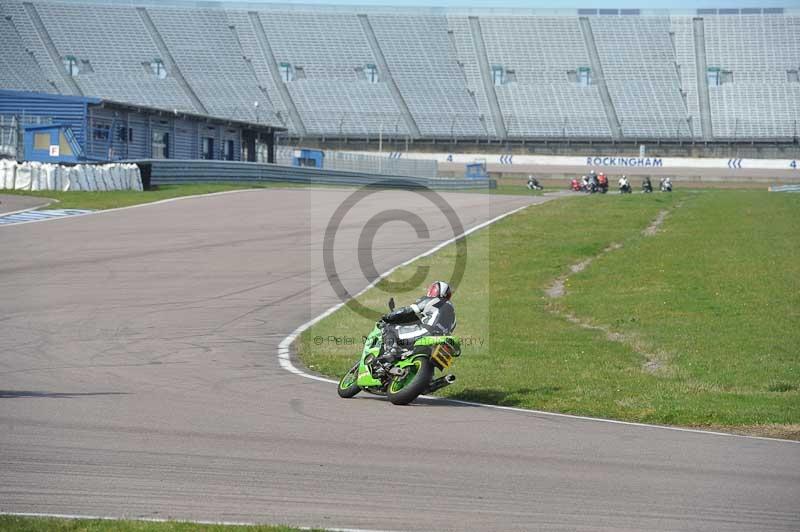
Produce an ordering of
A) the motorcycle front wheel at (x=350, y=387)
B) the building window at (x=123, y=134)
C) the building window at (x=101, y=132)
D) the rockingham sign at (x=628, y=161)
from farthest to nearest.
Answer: the rockingham sign at (x=628, y=161)
the building window at (x=123, y=134)
the building window at (x=101, y=132)
the motorcycle front wheel at (x=350, y=387)

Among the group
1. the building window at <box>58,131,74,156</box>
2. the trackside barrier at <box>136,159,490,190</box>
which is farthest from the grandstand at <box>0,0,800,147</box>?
the building window at <box>58,131,74,156</box>

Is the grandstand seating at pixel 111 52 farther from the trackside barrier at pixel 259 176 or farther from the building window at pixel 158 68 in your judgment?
the trackside barrier at pixel 259 176

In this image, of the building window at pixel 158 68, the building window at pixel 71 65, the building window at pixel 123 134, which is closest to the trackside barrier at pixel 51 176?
the building window at pixel 123 134

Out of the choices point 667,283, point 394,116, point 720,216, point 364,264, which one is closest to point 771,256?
point 667,283

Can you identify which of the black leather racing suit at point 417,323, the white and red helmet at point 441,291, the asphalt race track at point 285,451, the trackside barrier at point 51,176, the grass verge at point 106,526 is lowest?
the grass verge at point 106,526

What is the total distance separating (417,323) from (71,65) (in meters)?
70.0

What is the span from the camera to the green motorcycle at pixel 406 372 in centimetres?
1102

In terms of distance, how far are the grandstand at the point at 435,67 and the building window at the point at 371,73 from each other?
0.17 m

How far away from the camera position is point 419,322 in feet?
37.8

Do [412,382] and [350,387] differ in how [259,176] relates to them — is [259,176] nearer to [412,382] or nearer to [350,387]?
[350,387]

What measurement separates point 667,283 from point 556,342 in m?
6.50

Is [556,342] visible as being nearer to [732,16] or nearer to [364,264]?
[364,264]

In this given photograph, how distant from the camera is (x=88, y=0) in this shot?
80938 mm

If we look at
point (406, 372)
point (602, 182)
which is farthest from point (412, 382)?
point (602, 182)
